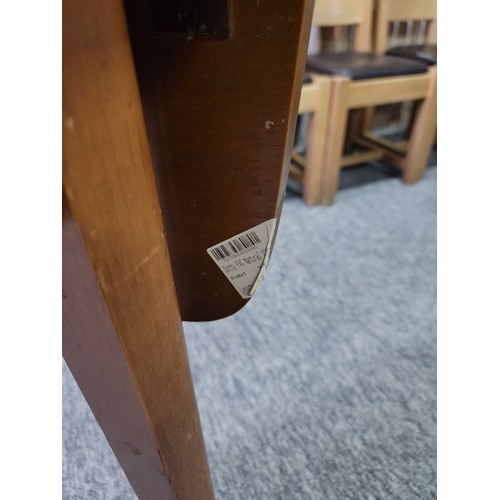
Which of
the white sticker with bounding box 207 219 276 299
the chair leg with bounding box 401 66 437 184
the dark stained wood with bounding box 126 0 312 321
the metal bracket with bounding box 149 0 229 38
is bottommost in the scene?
the chair leg with bounding box 401 66 437 184

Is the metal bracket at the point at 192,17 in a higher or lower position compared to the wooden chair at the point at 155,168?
higher

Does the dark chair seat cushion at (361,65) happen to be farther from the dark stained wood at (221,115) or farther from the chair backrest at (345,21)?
the dark stained wood at (221,115)

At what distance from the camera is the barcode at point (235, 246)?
311 millimetres

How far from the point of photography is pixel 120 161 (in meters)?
0.21

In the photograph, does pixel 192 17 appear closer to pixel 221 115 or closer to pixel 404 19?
pixel 221 115

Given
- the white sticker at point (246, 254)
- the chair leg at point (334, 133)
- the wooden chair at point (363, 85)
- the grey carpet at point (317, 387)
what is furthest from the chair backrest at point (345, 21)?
the white sticker at point (246, 254)

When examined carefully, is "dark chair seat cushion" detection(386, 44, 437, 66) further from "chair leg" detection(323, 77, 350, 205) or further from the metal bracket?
the metal bracket

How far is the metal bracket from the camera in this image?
0.70 feet

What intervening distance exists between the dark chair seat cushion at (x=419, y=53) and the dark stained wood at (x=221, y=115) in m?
1.57

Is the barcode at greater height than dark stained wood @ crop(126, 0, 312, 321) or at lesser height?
lesser

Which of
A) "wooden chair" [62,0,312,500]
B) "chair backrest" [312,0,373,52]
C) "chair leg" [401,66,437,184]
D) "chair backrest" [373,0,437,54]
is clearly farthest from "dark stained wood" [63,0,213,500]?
"chair backrest" [373,0,437,54]

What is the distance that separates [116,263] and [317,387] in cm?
75

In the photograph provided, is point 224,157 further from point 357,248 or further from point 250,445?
point 357,248

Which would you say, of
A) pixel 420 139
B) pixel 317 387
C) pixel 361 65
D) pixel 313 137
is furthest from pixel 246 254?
pixel 420 139
